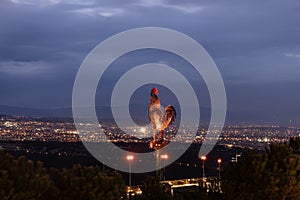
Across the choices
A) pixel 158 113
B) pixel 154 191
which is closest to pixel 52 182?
pixel 154 191

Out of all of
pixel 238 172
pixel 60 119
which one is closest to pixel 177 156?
pixel 238 172

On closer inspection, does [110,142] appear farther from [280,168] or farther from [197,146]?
[280,168]

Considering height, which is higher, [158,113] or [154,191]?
[158,113]

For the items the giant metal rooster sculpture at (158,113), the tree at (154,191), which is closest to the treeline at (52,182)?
the tree at (154,191)

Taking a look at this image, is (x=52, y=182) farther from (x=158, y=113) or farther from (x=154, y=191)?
(x=158, y=113)

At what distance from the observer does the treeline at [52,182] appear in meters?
9.19

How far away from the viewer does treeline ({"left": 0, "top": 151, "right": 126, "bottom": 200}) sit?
919 cm

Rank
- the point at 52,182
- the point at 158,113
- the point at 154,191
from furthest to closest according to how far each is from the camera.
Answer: the point at 158,113 → the point at 154,191 → the point at 52,182

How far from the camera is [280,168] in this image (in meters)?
14.6

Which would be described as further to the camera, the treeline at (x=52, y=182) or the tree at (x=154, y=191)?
the tree at (x=154, y=191)

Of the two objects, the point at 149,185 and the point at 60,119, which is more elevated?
the point at 60,119

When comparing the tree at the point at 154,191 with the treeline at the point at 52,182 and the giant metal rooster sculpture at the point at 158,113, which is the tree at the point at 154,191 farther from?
the giant metal rooster sculpture at the point at 158,113

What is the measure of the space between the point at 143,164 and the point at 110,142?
27.0 meters

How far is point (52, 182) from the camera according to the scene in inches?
408
